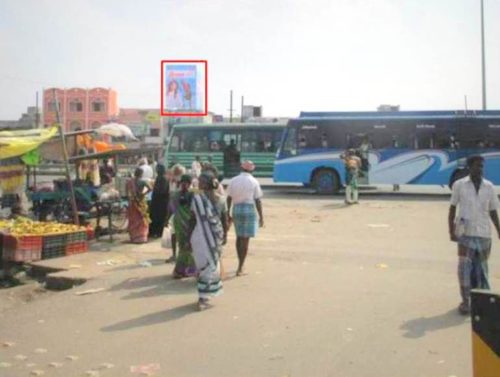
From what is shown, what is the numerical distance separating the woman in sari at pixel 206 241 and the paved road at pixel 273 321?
0.75 ft

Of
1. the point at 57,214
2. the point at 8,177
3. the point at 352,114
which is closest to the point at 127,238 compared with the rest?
the point at 57,214

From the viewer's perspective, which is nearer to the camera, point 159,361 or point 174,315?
point 159,361

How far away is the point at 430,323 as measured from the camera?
591 centimetres

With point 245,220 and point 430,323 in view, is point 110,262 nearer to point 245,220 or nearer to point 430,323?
point 245,220

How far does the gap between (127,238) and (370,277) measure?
18.0ft

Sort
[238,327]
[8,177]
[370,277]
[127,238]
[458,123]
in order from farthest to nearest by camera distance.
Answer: [458,123] < [8,177] < [127,238] < [370,277] < [238,327]

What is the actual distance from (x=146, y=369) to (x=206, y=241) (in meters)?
2.12

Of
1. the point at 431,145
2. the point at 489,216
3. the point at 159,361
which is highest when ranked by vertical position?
the point at 431,145

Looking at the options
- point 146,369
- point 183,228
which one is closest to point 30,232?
point 183,228

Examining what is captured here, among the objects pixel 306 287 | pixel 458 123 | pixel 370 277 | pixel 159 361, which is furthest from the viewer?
pixel 458 123

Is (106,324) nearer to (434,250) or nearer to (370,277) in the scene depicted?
(370,277)

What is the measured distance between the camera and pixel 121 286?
25.7 ft

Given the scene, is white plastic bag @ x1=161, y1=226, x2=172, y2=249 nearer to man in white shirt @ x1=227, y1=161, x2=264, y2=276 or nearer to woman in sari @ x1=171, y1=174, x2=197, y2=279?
woman in sari @ x1=171, y1=174, x2=197, y2=279

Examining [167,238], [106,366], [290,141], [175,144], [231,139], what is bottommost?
[106,366]
